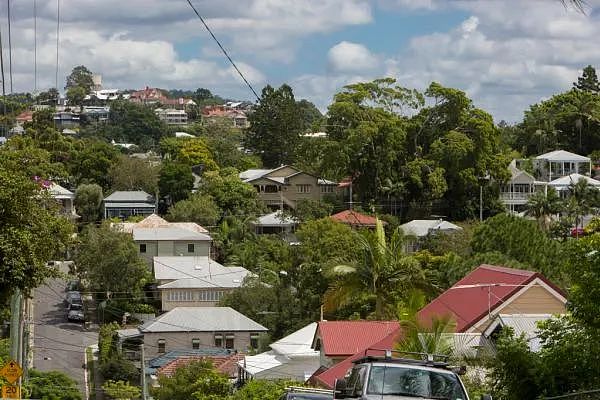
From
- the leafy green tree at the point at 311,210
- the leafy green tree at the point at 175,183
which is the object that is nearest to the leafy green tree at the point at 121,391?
the leafy green tree at the point at 311,210

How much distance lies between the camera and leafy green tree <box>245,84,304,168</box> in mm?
126062

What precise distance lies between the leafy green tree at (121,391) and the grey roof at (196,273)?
810 inches

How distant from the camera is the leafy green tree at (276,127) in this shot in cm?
12606

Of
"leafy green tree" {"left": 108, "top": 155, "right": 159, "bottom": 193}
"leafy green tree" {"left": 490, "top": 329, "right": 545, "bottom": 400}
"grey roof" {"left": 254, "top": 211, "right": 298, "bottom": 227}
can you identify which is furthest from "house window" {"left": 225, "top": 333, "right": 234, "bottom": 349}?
"leafy green tree" {"left": 108, "top": 155, "right": 159, "bottom": 193}

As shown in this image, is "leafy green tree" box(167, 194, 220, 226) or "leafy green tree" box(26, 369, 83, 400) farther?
"leafy green tree" box(167, 194, 220, 226)

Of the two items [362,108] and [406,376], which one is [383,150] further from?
[406,376]

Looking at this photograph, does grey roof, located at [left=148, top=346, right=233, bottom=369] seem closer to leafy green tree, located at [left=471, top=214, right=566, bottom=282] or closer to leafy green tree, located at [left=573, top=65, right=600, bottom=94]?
leafy green tree, located at [left=471, top=214, right=566, bottom=282]

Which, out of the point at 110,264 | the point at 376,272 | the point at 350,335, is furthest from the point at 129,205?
the point at 350,335

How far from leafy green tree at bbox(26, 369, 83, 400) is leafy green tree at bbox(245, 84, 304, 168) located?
7686 cm

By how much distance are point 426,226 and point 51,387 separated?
4843 centimetres

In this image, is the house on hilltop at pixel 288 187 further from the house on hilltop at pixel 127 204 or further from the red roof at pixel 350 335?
the red roof at pixel 350 335

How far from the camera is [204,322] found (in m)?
62.2

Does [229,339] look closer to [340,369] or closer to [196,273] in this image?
[196,273]

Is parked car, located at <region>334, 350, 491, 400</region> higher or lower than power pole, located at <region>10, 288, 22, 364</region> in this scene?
higher
